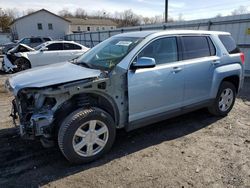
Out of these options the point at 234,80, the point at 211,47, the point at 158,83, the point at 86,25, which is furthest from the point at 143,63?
the point at 86,25

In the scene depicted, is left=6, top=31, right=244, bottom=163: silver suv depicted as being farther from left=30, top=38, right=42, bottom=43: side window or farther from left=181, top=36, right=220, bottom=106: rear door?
left=30, top=38, right=42, bottom=43: side window

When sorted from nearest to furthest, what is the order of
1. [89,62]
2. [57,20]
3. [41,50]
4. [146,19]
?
1. [89,62]
2. [41,50]
3. [57,20]
4. [146,19]

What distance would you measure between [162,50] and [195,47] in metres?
0.83

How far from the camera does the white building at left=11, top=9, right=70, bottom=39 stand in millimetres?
45219

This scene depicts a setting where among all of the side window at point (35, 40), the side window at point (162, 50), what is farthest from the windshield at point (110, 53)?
the side window at point (35, 40)

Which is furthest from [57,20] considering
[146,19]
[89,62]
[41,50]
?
[89,62]

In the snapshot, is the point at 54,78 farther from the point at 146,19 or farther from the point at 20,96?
the point at 146,19

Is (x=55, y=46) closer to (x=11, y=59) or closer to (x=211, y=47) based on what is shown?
(x=11, y=59)

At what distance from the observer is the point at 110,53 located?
3.90 metres

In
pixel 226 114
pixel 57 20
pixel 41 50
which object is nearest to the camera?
pixel 226 114

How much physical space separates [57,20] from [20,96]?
160ft

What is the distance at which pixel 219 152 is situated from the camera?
358cm

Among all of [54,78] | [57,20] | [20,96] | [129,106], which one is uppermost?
[57,20]

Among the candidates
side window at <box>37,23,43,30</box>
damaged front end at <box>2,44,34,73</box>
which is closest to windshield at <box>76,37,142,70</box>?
damaged front end at <box>2,44,34,73</box>
